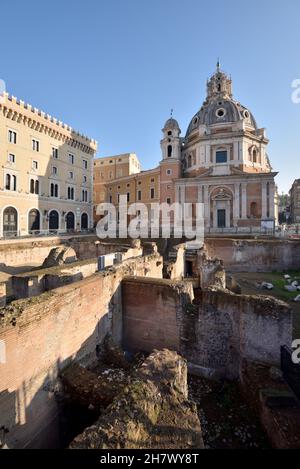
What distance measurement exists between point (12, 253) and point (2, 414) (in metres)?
15.0

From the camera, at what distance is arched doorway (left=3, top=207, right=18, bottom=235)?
80.2 feet

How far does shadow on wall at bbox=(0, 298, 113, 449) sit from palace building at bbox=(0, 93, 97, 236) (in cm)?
2312

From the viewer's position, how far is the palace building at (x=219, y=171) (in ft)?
100

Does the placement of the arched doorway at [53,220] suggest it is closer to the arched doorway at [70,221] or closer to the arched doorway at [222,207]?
the arched doorway at [70,221]

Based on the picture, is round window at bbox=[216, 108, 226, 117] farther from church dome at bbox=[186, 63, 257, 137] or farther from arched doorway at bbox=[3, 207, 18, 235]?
arched doorway at bbox=[3, 207, 18, 235]

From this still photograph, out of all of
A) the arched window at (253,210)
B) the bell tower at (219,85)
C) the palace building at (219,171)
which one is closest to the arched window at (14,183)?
the palace building at (219,171)

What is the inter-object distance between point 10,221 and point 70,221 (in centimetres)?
904

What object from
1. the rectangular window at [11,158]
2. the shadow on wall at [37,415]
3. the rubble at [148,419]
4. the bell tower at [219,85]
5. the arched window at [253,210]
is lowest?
the shadow on wall at [37,415]

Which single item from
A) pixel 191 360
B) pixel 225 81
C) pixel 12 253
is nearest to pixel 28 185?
pixel 12 253

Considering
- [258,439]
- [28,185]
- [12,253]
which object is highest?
[28,185]

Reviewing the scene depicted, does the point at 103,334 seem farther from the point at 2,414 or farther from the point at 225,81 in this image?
the point at 225,81

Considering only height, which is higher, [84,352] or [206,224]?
[206,224]

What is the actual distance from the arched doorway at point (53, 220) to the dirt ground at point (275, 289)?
23.1 metres

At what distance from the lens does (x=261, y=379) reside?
6.02 metres
